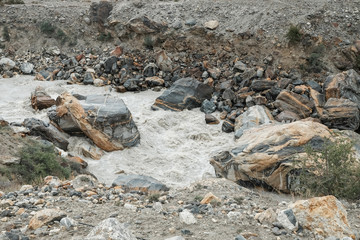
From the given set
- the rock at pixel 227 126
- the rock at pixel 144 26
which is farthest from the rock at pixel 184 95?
the rock at pixel 144 26

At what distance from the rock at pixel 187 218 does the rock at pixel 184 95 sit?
12.3 metres

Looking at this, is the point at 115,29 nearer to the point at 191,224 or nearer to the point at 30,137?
the point at 30,137

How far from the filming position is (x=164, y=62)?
20984mm

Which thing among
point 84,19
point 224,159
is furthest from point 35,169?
point 84,19

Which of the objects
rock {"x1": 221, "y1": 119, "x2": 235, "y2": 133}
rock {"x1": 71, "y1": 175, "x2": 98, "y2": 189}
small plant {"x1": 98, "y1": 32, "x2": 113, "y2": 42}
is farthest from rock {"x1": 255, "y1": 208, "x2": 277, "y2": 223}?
small plant {"x1": 98, "y1": 32, "x2": 113, "y2": 42}

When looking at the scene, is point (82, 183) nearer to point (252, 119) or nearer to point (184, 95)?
point (252, 119)

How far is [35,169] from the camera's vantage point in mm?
10078

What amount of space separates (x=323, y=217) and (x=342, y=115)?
11.0 m

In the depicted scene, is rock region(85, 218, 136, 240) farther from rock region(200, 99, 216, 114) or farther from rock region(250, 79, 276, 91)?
rock region(250, 79, 276, 91)

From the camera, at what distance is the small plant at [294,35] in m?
19.5

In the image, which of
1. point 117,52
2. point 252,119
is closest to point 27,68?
point 117,52

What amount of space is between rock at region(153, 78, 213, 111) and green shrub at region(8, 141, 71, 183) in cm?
715

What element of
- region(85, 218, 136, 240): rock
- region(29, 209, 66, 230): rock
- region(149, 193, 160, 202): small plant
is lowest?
region(149, 193, 160, 202): small plant

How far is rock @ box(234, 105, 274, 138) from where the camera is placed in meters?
15.2
